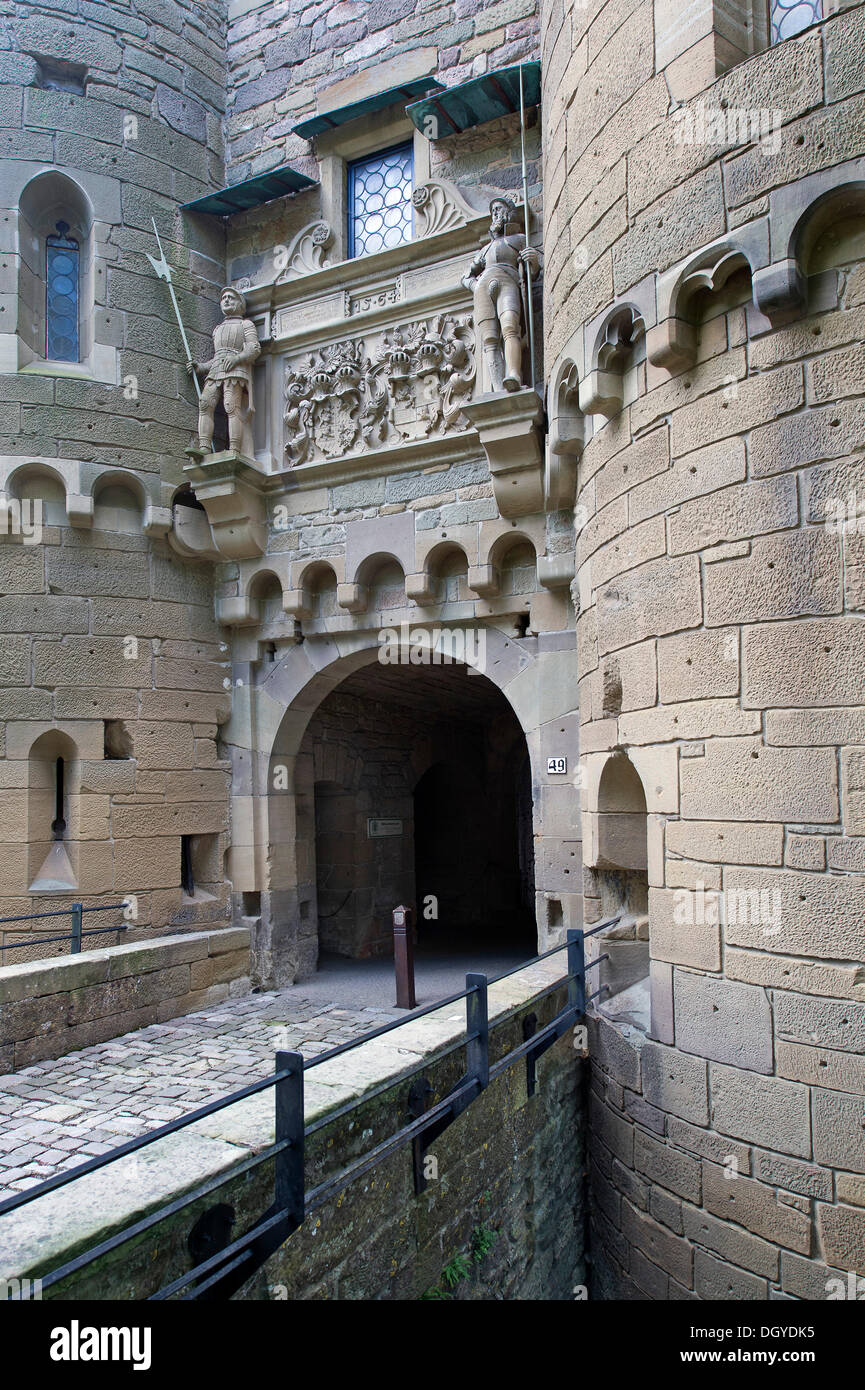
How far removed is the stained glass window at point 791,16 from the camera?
3.91 meters

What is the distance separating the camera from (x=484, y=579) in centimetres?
686

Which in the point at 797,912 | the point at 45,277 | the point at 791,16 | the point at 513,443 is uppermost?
the point at 45,277

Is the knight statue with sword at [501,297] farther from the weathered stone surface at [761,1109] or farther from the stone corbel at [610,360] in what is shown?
the weathered stone surface at [761,1109]

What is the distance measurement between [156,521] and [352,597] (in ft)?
5.75

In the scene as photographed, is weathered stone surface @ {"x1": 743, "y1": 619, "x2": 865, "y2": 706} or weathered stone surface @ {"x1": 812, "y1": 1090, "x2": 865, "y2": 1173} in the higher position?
weathered stone surface @ {"x1": 743, "y1": 619, "x2": 865, "y2": 706}

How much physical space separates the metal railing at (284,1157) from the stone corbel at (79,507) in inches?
208

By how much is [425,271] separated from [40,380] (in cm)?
315

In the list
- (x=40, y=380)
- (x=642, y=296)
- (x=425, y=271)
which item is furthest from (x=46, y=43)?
(x=642, y=296)

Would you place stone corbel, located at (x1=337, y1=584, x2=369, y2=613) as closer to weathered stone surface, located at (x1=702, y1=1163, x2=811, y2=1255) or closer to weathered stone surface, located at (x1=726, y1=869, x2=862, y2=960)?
weathered stone surface, located at (x1=726, y1=869, x2=862, y2=960)

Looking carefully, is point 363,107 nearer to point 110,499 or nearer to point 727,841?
point 110,499

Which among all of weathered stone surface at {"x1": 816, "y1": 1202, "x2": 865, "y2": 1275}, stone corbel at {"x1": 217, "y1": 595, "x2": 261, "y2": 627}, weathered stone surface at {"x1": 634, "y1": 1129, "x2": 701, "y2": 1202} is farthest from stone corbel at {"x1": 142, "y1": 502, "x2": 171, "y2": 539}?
weathered stone surface at {"x1": 816, "y1": 1202, "x2": 865, "y2": 1275}

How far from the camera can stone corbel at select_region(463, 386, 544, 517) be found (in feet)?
20.7

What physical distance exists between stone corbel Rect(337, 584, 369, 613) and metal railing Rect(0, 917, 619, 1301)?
4280mm

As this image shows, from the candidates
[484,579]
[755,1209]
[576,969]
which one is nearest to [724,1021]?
[755,1209]
